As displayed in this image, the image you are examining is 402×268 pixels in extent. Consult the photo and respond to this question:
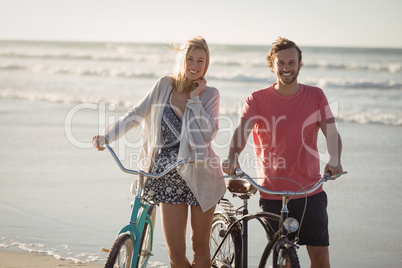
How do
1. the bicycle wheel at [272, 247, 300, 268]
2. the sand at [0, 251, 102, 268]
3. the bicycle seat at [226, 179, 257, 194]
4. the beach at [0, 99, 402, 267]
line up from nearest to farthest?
the bicycle wheel at [272, 247, 300, 268], the bicycle seat at [226, 179, 257, 194], the sand at [0, 251, 102, 268], the beach at [0, 99, 402, 267]

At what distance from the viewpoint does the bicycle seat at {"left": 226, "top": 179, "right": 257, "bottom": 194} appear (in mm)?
3736

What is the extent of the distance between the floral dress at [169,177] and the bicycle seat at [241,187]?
0.92 ft

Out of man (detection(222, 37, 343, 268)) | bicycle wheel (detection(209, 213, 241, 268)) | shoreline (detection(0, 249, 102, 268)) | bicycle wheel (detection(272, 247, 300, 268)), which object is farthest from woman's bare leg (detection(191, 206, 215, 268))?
shoreline (detection(0, 249, 102, 268))

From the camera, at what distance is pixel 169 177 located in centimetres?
367

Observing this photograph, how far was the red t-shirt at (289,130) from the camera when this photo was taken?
3.65 metres

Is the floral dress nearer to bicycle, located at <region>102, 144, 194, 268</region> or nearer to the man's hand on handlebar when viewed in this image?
bicycle, located at <region>102, 144, 194, 268</region>

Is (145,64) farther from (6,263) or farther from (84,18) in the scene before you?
(6,263)

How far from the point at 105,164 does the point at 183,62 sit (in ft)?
15.5

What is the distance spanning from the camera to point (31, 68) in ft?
85.9

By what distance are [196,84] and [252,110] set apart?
0.40 meters

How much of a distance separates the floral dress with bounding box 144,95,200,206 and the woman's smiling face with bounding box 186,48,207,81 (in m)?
0.24

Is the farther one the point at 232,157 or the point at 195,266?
the point at 195,266

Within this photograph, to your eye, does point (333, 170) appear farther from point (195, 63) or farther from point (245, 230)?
point (195, 63)

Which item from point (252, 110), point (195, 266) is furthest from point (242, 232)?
point (252, 110)
